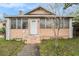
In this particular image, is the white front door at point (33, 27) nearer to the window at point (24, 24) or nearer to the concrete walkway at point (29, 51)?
the window at point (24, 24)

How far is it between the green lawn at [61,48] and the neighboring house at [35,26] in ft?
0.23

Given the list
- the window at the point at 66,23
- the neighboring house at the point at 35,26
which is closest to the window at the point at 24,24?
the neighboring house at the point at 35,26

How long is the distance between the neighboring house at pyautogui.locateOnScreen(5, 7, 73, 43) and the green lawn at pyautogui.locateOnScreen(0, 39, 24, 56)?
0.07m

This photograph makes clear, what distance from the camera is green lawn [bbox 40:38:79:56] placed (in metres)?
7.82

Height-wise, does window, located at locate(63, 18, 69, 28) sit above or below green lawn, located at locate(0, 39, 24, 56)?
above

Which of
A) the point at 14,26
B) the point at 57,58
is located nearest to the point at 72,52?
the point at 57,58

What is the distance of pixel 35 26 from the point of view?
25.8 feet

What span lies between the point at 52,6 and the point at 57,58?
1.86ft

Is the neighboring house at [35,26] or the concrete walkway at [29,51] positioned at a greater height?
the neighboring house at [35,26]

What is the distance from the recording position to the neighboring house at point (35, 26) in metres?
7.84

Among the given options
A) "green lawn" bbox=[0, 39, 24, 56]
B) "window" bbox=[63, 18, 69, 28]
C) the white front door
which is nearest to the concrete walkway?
"green lawn" bbox=[0, 39, 24, 56]

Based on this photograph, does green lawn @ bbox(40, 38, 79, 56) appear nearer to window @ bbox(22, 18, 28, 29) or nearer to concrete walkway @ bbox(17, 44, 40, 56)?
concrete walkway @ bbox(17, 44, 40, 56)

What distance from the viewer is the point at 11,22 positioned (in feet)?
25.8

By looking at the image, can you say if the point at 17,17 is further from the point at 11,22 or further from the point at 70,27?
the point at 70,27
